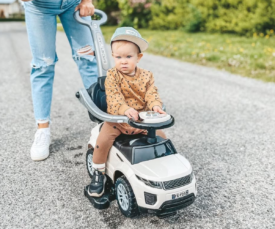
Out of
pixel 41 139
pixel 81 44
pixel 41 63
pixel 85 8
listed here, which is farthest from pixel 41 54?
pixel 41 139

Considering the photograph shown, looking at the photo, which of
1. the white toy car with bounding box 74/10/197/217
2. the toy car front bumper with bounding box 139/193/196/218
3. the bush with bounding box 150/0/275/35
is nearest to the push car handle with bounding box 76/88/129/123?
the white toy car with bounding box 74/10/197/217

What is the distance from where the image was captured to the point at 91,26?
2.45 m

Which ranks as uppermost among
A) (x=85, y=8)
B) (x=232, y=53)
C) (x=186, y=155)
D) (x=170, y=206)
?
(x=85, y=8)

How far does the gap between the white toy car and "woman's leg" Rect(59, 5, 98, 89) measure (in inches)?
28.3

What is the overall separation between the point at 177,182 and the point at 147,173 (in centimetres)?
16

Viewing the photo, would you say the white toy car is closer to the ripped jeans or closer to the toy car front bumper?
the toy car front bumper

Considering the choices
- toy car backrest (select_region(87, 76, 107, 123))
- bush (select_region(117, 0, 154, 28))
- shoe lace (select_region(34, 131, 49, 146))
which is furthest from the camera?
bush (select_region(117, 0, 154, 28))

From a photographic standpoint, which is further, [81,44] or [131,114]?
[81,44]

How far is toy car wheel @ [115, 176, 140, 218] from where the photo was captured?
176 centimetres

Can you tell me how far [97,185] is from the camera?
2004 mm

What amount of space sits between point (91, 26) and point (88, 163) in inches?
40.1

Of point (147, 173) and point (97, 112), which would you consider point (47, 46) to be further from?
point (147, 173)

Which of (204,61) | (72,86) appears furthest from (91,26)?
(204,61)

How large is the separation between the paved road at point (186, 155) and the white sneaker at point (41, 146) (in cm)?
5
